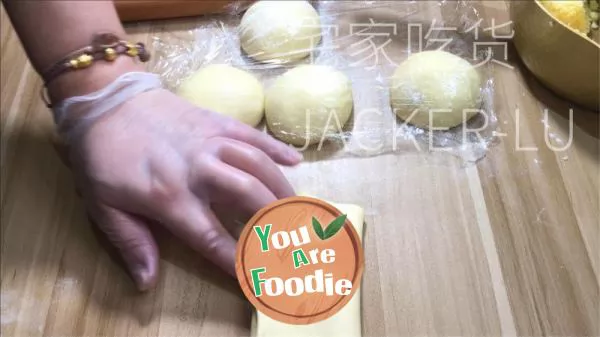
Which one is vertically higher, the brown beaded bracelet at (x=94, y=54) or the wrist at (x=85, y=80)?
the brown beaded bracelet at (x=94, y=54)

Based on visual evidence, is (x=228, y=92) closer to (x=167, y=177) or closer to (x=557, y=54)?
(x=167, y=177)

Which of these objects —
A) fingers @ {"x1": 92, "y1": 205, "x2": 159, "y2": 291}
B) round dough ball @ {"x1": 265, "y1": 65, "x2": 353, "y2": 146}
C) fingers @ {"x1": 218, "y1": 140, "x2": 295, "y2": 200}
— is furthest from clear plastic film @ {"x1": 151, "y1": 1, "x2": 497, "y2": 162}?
fingers @ {"x1": 92, "y1": 205, "x2": 159, "y2": 291}

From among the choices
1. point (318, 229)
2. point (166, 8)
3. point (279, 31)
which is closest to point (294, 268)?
point (318, 229)

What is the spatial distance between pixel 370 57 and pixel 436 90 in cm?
13

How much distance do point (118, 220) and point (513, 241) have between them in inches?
18.5

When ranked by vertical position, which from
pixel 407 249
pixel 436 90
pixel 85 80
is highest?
pixel 85 80

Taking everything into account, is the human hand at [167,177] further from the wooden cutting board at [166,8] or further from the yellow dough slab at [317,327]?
the wooden cutting board at [166,8]

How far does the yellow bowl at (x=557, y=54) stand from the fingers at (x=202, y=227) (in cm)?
50

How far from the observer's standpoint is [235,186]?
0.61 meters

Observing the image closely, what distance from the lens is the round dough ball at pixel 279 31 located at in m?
0.82

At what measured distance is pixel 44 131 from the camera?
0.79 meters

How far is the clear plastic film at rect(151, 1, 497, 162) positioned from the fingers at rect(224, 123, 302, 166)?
0.08 meters

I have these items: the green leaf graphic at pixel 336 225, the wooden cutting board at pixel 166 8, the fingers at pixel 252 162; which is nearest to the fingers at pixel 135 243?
the fingers at pixel 252 162

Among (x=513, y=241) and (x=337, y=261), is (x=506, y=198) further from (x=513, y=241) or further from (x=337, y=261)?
(x=337, y=261)
